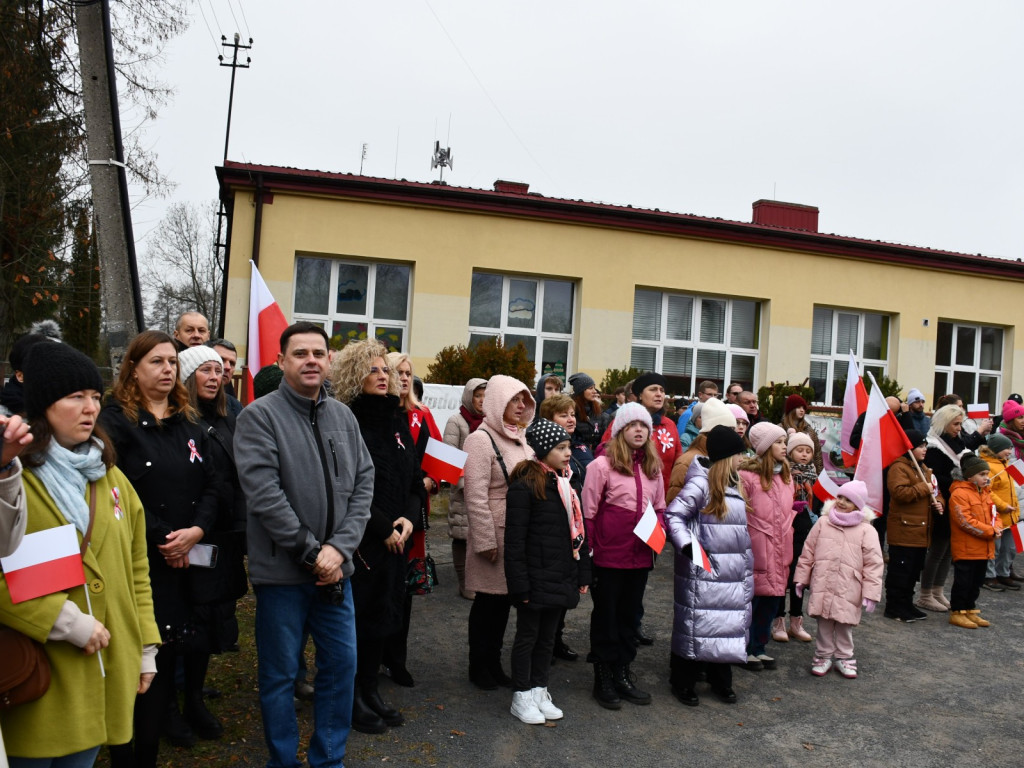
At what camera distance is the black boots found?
511 cm

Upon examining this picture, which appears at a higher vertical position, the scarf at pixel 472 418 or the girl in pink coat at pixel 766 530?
the scarf at pixel 472 418

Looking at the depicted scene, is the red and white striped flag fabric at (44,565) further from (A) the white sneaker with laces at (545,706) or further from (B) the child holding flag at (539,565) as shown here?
(A) the white sneaker with laces at (545,706)

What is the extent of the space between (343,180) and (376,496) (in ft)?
33.0

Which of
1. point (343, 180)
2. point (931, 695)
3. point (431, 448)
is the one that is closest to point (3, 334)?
point (343, 180)

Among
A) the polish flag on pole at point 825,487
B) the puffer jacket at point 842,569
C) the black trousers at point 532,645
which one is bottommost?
the black trousers at point 532,645

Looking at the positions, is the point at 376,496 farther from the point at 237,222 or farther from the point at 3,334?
the point at 3,334

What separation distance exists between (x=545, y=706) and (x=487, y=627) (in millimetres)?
683

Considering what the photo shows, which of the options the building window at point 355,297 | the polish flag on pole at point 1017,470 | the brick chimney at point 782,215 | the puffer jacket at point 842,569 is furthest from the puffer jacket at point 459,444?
the brick chimney at point 782,215

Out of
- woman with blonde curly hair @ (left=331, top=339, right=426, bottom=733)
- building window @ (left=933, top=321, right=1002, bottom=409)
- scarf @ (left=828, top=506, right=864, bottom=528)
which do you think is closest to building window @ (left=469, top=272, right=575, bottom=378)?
building window @ (left=933, top=321, right=1002, bottom=409)

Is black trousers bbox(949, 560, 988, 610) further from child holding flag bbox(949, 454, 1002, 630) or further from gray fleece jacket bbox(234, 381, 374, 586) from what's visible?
gray fleece jacket bbox(234, 381, 374, 586)

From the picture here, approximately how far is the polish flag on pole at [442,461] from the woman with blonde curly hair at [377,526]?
0.68m

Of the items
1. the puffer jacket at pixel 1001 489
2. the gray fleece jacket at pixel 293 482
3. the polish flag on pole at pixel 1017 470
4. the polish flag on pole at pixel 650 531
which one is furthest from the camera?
the polish flag on pole at pixel 1017 470

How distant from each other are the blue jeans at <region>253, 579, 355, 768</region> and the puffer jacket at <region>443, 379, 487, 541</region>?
2365mm

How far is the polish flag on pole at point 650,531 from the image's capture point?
502 cm
